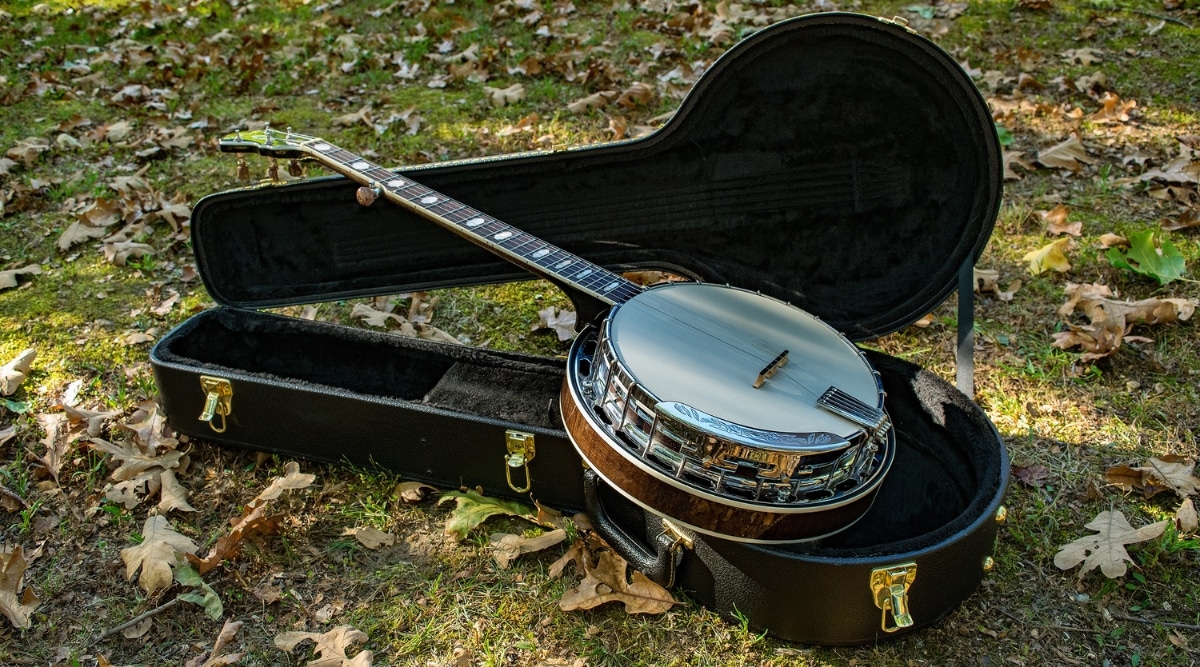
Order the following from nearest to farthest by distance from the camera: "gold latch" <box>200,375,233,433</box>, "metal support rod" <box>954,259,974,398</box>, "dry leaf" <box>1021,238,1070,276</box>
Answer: "metal support rod" <box>954,259,974,398</box>, "gold latch" <box>200,375,233,433</box>, "dry leaf" <box>1021,238,1070,276</box>

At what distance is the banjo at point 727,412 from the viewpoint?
152 centimetres

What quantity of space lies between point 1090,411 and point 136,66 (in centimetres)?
532

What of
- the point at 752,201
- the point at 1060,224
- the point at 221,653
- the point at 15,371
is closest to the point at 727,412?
the point at 752,201

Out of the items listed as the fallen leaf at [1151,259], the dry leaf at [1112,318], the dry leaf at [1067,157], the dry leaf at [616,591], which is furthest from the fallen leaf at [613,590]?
the dry leaf at [1067,157]

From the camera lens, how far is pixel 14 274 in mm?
3029

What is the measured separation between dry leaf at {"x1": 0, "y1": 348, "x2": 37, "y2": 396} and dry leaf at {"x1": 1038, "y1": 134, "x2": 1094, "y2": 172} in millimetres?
4036

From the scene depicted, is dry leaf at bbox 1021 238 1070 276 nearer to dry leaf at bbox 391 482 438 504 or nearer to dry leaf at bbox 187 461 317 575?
dry leaf at bbox 391 482 438 504

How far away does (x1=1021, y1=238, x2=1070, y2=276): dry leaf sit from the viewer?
2842 mm

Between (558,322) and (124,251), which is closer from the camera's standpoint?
(558,322)

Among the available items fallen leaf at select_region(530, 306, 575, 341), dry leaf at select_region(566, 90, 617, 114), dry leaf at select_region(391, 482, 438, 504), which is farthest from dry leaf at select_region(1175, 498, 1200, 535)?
dry leaf at select_region(566, 90, 617, 114)

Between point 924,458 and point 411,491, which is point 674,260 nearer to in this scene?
point 924,458

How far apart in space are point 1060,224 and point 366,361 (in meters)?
2.65

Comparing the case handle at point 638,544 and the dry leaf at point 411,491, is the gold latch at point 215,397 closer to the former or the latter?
the dry leaf at point 411,491

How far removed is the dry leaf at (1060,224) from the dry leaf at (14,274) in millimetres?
4005
